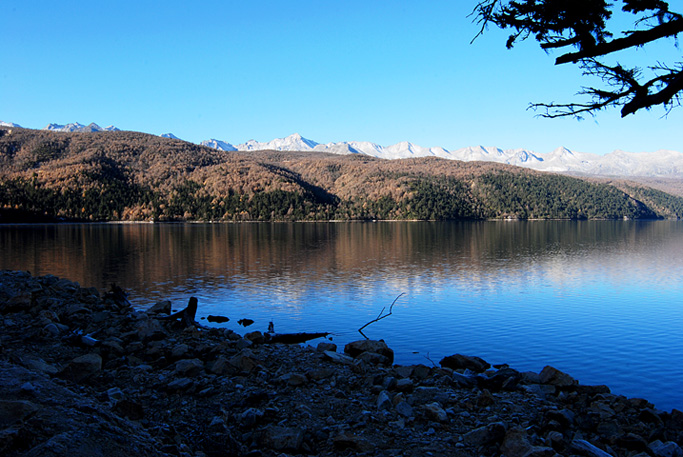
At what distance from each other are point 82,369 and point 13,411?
5596 mm

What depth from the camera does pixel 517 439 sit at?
9.57m

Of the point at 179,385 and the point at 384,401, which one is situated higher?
the point at 179,385

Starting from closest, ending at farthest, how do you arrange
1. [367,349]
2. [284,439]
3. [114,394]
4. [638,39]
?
[638,39], [284,439], [114,394], [367,349]

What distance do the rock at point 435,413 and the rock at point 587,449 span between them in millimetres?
2648

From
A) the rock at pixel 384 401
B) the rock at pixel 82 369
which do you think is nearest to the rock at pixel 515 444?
the rock at pixel 384 401

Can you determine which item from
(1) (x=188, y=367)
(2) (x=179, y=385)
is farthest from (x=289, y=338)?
(2) (x=179, y=385)

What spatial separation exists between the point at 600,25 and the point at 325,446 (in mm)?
10073

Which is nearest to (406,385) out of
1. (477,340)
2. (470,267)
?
(477,340)

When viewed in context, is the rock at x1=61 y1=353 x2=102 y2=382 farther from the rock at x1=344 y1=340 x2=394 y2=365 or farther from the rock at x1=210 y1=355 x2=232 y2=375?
the rock at x1=344 y1=340 x2=394 y2=365

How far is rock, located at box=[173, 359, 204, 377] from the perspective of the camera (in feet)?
45.0

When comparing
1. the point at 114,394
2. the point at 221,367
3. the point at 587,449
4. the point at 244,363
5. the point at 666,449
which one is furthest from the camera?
the point at 244,363

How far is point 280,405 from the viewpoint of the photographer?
39.0 feet

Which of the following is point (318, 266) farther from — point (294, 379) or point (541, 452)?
point (541, 452)

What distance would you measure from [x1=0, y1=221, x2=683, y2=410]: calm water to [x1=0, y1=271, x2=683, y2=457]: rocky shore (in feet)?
13.0
